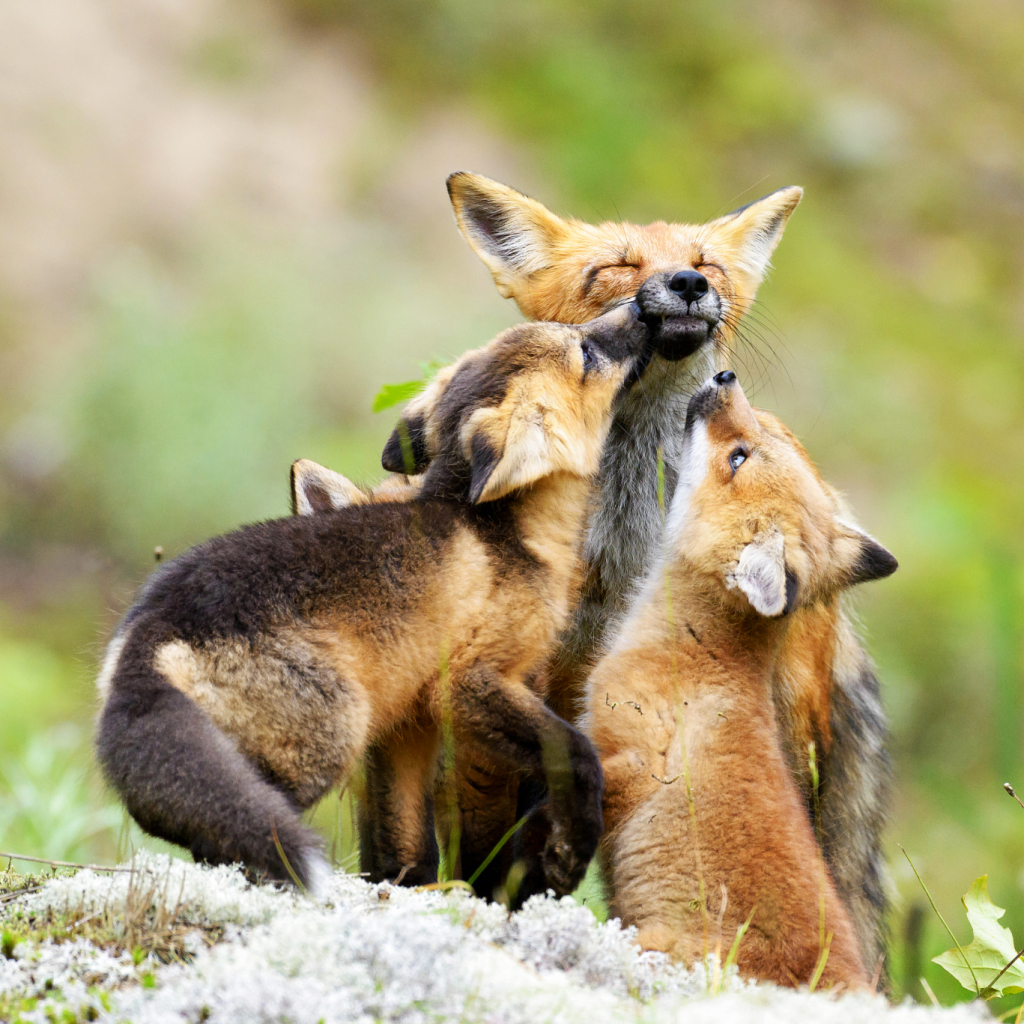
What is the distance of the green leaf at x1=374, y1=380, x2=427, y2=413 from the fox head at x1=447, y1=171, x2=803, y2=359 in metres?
0.69

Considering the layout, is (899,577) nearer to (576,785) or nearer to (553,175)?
(553,175)

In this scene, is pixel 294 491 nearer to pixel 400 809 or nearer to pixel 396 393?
pixel 396 393

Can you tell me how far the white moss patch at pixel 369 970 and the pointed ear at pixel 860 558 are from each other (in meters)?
1.88

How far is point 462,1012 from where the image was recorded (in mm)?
2479

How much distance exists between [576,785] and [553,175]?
15.0 m

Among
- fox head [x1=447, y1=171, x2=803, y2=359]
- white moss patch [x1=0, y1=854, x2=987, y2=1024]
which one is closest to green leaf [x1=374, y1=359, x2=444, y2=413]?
fox head [x1=447, y1=171, x2=803, y2=359]

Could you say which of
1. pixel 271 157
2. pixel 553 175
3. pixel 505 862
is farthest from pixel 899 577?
pixel 271 157

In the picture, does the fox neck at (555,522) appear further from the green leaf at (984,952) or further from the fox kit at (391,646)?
the green leaf at (984,952)

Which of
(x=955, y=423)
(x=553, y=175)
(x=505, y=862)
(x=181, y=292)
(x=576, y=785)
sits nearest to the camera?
(x=576, y=785)

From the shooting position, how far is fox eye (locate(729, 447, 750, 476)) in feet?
14.6

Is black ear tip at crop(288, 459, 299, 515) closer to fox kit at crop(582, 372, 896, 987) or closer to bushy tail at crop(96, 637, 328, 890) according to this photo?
fox kit at crop(582, 372, 896, 987)

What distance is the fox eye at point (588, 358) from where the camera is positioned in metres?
4.08

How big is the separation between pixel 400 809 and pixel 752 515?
1.77 metres

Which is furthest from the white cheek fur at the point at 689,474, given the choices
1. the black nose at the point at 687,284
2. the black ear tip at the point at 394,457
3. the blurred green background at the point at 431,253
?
the blurred green background at the point at 431,253
